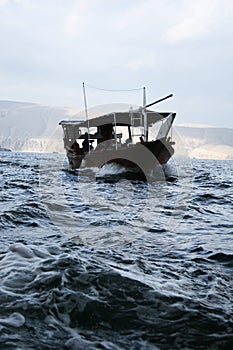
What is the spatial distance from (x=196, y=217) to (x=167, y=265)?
4342 millimetres

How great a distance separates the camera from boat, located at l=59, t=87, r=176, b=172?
69.7 feet

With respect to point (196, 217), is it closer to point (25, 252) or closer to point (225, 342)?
point (25, 252)

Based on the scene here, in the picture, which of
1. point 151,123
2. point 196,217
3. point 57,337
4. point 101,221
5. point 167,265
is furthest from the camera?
point 151,123

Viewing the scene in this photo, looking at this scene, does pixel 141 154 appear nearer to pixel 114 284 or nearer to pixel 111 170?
pixel 111 170

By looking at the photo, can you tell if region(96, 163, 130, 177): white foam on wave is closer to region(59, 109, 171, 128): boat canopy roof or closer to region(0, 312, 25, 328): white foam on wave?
region(59, 109, 171, 128): boat canopy roof

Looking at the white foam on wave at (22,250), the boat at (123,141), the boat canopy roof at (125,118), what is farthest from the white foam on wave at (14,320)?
the boat canopy roof at (125,118)

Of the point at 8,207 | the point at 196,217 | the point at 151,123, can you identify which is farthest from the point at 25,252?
the point at 151,123

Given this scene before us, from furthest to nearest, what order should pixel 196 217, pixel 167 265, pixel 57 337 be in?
1. pixel 196 217
2. pixel 167 265
3. pixel 57 337

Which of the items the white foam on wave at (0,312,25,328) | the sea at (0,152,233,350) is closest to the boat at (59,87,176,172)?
the sea at (0,152,233,350)

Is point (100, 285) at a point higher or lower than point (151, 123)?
lower

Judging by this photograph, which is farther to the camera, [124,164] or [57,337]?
[124,164]

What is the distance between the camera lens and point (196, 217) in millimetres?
9062

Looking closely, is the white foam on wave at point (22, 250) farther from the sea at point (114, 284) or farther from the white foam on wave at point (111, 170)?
the white foam on wave at point (111, 170)

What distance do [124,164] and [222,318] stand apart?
727 inches
